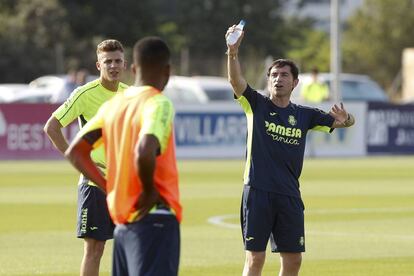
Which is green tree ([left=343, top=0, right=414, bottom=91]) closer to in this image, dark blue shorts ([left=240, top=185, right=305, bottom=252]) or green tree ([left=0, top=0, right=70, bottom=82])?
green tree ([left=0, top=0, right=70, bottom=82])

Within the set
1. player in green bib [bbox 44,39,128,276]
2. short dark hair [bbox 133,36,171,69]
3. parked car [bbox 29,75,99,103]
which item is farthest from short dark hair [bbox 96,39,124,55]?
parked car [bbox 29,75,99,103]

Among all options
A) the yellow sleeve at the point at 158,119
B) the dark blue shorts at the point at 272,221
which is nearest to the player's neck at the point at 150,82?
the yellow sleeve at the point at 158,119

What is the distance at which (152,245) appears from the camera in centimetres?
729

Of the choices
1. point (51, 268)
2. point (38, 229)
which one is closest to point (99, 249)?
point (51, 268)

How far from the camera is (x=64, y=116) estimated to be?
10.4 m

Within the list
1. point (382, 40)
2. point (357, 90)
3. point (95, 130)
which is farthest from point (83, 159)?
point (382, 40)

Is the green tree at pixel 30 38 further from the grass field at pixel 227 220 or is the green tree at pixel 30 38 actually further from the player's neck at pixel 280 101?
the player's neck at pixel 280 101

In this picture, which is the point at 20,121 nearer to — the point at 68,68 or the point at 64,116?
the point at 64,116

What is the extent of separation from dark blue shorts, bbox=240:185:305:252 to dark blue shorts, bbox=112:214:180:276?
2.86m

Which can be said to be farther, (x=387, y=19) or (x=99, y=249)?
(x=387, y=19)

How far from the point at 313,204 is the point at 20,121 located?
39.5 ft

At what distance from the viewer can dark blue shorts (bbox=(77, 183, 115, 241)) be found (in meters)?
10.4

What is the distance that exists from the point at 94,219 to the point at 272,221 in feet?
4.57

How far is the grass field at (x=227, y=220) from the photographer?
13.6 m
